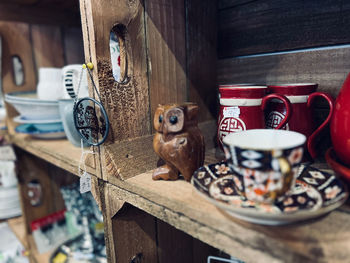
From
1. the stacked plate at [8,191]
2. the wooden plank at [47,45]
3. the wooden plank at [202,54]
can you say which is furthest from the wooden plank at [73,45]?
the wooden plank at [202,54]

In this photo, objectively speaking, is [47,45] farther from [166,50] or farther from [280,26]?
[280,26]

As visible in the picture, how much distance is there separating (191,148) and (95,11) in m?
0.34

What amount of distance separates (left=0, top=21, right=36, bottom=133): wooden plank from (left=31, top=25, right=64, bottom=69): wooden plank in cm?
3

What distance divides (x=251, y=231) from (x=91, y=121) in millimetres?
395

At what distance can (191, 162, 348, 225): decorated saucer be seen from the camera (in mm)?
350

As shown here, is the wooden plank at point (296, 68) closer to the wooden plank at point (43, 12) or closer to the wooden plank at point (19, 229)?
the wooden plank at point (43, 12)

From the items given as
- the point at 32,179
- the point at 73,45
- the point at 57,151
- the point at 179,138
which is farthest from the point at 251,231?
the point at 73,45

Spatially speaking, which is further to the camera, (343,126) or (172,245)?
(172,245)

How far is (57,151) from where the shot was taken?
2.76ft

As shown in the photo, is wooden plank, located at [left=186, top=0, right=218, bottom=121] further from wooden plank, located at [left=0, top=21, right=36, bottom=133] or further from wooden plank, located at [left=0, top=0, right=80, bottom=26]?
wooden plank, located at [left=0, top=21, right=36, bottom=133]

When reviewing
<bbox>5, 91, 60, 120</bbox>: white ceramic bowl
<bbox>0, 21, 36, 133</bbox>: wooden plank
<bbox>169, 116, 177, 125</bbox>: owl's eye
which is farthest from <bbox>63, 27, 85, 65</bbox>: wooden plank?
<bbox>169, 116, 177, 125</bbox>: owl's eye

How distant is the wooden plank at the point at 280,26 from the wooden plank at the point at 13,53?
93 cm

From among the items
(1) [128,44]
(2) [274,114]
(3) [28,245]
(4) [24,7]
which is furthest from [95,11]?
(3) [28,245]

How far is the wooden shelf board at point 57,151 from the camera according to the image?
740 millimetres
